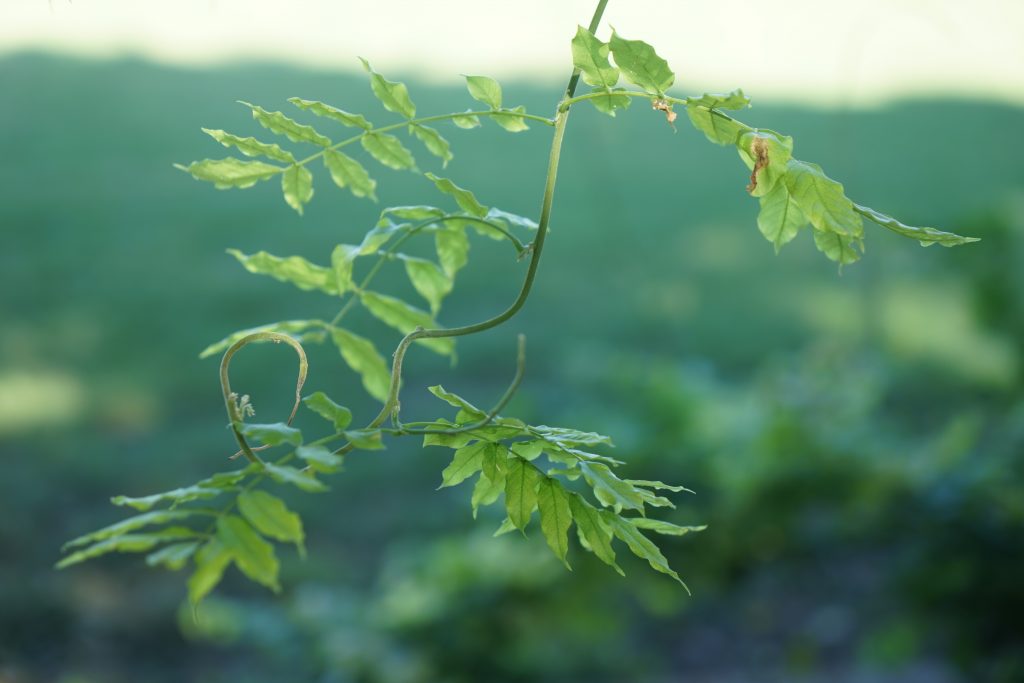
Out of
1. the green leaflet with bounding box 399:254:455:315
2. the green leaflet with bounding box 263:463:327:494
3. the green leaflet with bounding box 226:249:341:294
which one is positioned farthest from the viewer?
the green leaflet with bounding box 399:254:455:315

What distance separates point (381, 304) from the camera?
1256 mm

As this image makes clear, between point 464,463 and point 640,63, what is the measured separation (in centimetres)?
39

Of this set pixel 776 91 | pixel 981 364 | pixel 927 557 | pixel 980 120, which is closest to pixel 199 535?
pixel 927 557

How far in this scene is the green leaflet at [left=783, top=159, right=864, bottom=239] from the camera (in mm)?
844

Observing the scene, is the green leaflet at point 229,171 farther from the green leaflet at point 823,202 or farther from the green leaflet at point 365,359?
the green leaflet at point 823,202

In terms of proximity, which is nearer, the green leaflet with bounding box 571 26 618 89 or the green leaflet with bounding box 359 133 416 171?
the green leaflet with bounding box 571 26 618 89

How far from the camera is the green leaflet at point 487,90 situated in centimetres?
98

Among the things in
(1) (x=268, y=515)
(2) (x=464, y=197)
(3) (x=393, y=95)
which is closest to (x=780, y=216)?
(2) (x=464, y=197)

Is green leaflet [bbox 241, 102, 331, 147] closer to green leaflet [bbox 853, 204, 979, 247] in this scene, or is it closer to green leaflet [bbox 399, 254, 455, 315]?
green leaflet [bbox 399, 254, 455, 315]

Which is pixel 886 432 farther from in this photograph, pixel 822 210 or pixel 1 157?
pixel 1 157

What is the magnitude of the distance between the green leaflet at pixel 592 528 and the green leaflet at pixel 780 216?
28cm

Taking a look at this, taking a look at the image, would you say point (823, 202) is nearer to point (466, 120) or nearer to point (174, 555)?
point (466, 120)

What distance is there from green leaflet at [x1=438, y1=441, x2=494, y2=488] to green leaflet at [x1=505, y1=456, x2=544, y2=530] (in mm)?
34

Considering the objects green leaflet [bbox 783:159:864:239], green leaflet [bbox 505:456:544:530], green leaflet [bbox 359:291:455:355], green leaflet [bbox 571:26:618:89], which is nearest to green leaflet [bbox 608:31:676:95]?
green leaflet [bbox 571:26:618:89]
